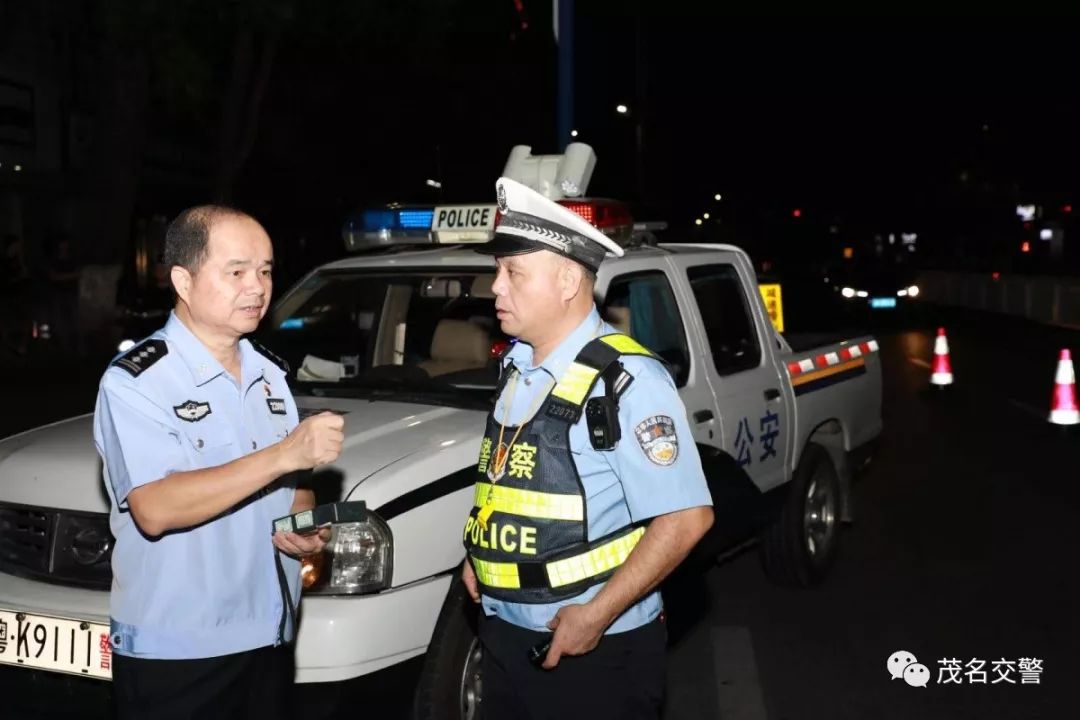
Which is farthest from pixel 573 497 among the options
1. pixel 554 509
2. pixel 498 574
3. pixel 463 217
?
pixel 463 217

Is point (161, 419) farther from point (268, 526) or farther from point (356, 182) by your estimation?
point (356, 182)

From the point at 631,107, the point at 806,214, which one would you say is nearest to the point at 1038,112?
the point at 806,214

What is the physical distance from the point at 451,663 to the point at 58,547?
124 centimetres

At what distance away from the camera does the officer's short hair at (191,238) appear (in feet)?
9.24

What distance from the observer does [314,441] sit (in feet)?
8.38

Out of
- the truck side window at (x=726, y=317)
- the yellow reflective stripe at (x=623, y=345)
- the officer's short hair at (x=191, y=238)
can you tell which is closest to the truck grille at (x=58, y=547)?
the officer's short hair at (x=191, y=238)

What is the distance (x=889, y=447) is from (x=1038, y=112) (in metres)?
60.6

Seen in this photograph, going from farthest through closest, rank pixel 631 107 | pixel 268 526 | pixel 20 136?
1. pixel 631 107
2. pixel 20 136
3. pixel 268 526

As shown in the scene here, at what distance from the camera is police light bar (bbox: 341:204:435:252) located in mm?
5742

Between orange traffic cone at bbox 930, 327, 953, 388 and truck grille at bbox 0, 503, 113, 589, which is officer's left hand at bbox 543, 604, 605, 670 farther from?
orange traffic cone at bbox 930, 327, 953, 388

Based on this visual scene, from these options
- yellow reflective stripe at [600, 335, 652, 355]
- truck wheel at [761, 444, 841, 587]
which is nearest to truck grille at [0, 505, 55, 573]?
yellow reflective stripe at [600, 335, 652, 355]

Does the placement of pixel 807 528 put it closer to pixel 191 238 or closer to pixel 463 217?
pixel 463 217

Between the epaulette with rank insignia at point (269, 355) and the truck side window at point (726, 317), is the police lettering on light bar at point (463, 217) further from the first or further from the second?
the epaulette with rank insignia at point (269, 355)

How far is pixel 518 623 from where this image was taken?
115 inches
